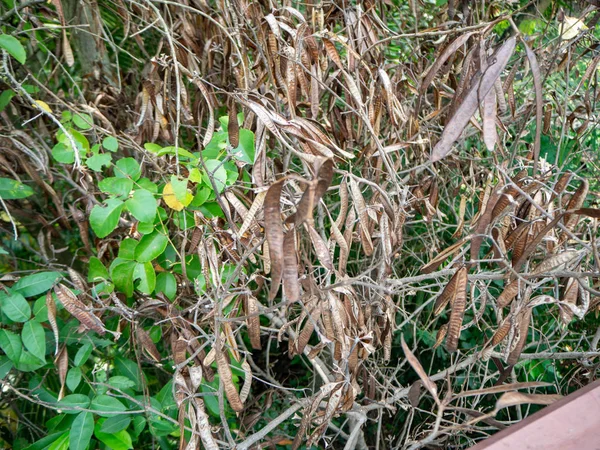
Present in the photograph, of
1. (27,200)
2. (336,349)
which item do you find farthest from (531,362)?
(27,200)

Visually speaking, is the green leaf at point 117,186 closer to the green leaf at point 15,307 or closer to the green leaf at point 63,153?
the green leaf at point 63,153

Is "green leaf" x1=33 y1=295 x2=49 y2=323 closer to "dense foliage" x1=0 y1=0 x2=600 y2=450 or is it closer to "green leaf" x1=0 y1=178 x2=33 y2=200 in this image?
"dense foliage" x1=0 y1=0 x2=600 y2=450

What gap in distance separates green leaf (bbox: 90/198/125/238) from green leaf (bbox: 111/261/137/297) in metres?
0.10

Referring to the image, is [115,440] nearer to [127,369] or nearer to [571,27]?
[127,369]

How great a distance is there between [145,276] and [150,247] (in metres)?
0.07

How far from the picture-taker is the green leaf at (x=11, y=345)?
1207 millimetres

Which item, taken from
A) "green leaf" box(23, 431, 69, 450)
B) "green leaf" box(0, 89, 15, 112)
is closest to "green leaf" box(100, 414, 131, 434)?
"green leaf" box(23, 431, 69, 450)

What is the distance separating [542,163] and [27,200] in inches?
70.7

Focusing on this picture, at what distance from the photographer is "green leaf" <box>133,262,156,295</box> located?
119 centimetres

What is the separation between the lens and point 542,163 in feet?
4.15

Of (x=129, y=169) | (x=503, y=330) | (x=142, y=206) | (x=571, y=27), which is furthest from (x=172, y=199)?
(x=571, y=27)

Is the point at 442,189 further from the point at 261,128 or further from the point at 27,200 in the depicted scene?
the point at 27,200

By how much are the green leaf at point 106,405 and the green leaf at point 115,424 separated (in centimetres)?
3

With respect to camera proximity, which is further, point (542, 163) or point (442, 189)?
point (442, 189)
